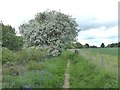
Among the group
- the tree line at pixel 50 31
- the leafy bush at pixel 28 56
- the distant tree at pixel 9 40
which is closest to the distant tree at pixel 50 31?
the tree line at pixel 50 31

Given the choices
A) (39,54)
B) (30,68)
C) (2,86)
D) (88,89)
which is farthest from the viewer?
(39,54)

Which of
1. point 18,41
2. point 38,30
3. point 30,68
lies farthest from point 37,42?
point 30,68

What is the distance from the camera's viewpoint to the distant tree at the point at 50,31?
3872 cm

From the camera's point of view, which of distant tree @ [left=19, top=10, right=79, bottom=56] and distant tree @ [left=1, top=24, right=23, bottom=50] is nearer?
distant tree @ [left=19, top=10, right=79, bottom=56]

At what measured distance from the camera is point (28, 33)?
40469 mm

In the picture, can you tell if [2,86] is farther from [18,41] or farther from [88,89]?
[18,41]

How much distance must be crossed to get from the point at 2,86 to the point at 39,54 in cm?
1720

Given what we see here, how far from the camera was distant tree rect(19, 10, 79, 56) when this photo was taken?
3872 centimetres

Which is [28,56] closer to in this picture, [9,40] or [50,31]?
[50,31]

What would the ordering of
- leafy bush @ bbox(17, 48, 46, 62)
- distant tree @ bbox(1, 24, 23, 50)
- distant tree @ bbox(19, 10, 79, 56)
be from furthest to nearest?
distant tree @ bbox(1, 24, 23, 50), distant tree @ bbox(19, 10, 79, 56), leafy bush @ bbox(17, 48, 46, 62)

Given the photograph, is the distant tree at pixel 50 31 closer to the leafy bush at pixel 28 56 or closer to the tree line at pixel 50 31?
the tree line at pixel 50 31

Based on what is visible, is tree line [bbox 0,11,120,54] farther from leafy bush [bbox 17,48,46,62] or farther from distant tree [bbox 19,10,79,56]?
leafy bush [bbox 17,48,46,62]

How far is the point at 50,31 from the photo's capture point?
38781 mm

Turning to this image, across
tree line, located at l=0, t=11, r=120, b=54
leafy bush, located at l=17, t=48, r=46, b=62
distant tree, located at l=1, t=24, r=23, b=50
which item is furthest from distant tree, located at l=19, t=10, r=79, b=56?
leafy bush, located at l=17, t=48, r=46, b=62
